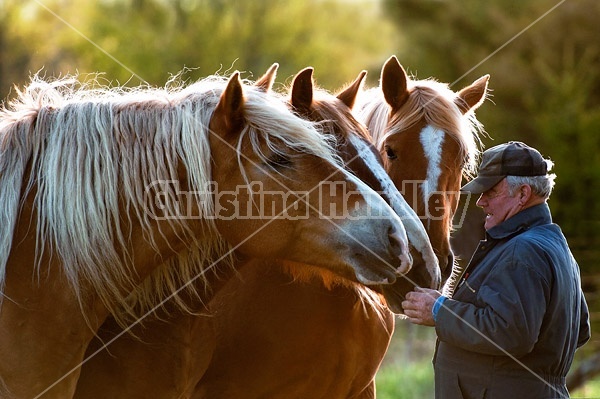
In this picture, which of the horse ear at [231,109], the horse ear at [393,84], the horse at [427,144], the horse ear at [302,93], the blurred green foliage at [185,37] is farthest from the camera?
the blurred green foliage at [185,37]

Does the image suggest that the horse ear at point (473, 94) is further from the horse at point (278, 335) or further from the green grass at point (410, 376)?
the green grass at point (410, 376)

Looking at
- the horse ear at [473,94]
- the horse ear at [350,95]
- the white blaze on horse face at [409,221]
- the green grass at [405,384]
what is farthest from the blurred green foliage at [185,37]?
the white blaze on horse face at [409,221]

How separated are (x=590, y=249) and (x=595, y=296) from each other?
63cm

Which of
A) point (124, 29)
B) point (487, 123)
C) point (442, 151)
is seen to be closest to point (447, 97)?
point (442, 151)

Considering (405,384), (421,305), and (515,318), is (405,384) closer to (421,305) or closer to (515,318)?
(421,305)

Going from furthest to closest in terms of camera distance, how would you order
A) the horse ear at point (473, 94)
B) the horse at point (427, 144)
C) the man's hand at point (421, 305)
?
the horse ear at point (473, 94), the horse at point (427, 144), the man's hand at point (421, 305)

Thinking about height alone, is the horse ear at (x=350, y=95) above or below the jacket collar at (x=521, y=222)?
above

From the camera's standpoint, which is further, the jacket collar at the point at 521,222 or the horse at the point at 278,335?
the horse at the point at 278,335

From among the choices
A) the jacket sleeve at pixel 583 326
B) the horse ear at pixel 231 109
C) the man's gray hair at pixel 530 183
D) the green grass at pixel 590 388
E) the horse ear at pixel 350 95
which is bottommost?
the green grass at pixel 590 388

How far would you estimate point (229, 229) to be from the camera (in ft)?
10.6

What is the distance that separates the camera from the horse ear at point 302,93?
3545 mm

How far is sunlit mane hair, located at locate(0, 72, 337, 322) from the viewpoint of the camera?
303 cm

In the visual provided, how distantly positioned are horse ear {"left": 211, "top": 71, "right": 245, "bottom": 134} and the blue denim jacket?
3.80 feet

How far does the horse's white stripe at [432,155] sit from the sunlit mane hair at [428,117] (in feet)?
0.20
